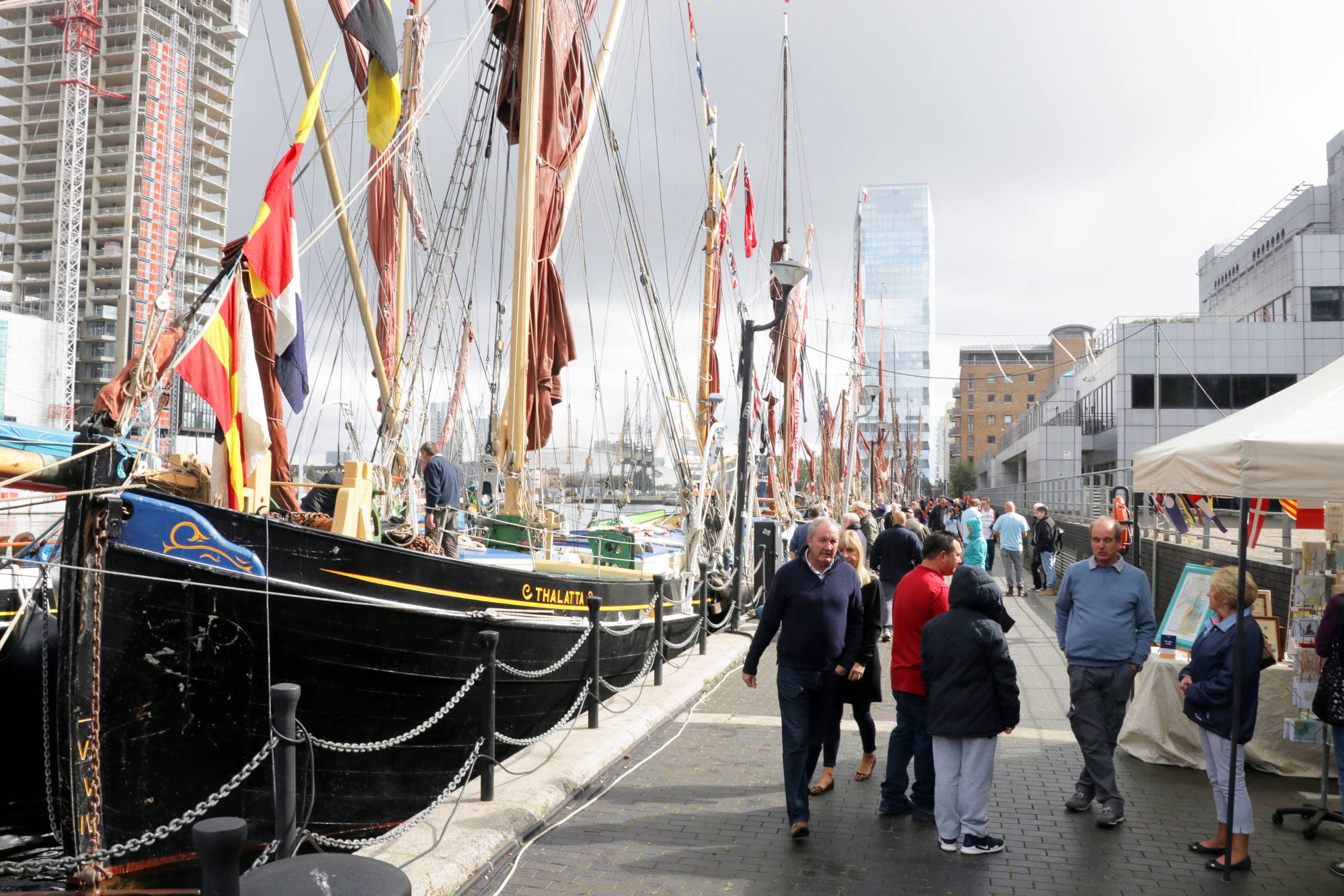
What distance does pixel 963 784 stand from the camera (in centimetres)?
532

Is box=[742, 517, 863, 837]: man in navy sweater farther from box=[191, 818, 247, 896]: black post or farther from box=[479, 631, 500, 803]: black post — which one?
box=[191, 818, 247, 896]: black post

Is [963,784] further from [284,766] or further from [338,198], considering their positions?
[338,198]

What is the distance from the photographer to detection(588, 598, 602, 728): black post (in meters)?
7.84

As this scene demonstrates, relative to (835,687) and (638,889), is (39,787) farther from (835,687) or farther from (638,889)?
(835,687)

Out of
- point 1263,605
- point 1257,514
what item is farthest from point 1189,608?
point 1257,514

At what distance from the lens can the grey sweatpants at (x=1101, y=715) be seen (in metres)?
5.80

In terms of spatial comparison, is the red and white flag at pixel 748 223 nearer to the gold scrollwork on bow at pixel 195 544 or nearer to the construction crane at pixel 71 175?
the gold scrollwork on bow at pixel 195 544

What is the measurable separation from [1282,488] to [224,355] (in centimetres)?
626

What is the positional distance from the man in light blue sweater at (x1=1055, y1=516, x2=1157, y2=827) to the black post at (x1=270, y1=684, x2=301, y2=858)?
4.39m

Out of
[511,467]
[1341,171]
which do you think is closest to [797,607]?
[511,467]

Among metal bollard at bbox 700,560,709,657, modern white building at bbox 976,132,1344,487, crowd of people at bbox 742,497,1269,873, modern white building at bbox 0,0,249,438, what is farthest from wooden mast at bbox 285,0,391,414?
modern white building at bbox 0,0,249,438

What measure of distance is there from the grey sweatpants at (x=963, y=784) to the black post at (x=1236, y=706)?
1.17 meters

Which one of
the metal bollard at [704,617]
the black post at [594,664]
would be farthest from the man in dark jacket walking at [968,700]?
the metal bollard at [704,617]

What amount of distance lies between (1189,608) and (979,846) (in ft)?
12.5
